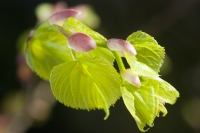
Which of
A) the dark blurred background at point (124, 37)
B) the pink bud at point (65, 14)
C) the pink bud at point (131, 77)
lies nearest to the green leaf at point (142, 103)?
the pink bud at point (131, 77)

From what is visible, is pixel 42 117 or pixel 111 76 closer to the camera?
pixel 111 76

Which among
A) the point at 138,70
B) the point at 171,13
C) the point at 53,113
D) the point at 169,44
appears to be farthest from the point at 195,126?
the point at 138,70

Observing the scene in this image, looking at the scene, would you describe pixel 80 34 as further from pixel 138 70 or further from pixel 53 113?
pixel 53 113

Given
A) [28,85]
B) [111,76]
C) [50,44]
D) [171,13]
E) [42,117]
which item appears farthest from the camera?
[171,13]

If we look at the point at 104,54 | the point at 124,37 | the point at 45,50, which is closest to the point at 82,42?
the point at 104,54

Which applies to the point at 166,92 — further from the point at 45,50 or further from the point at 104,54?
the point at 45,50

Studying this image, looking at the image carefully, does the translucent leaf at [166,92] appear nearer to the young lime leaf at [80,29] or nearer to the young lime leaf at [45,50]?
the young lime leaf at [80,29]
